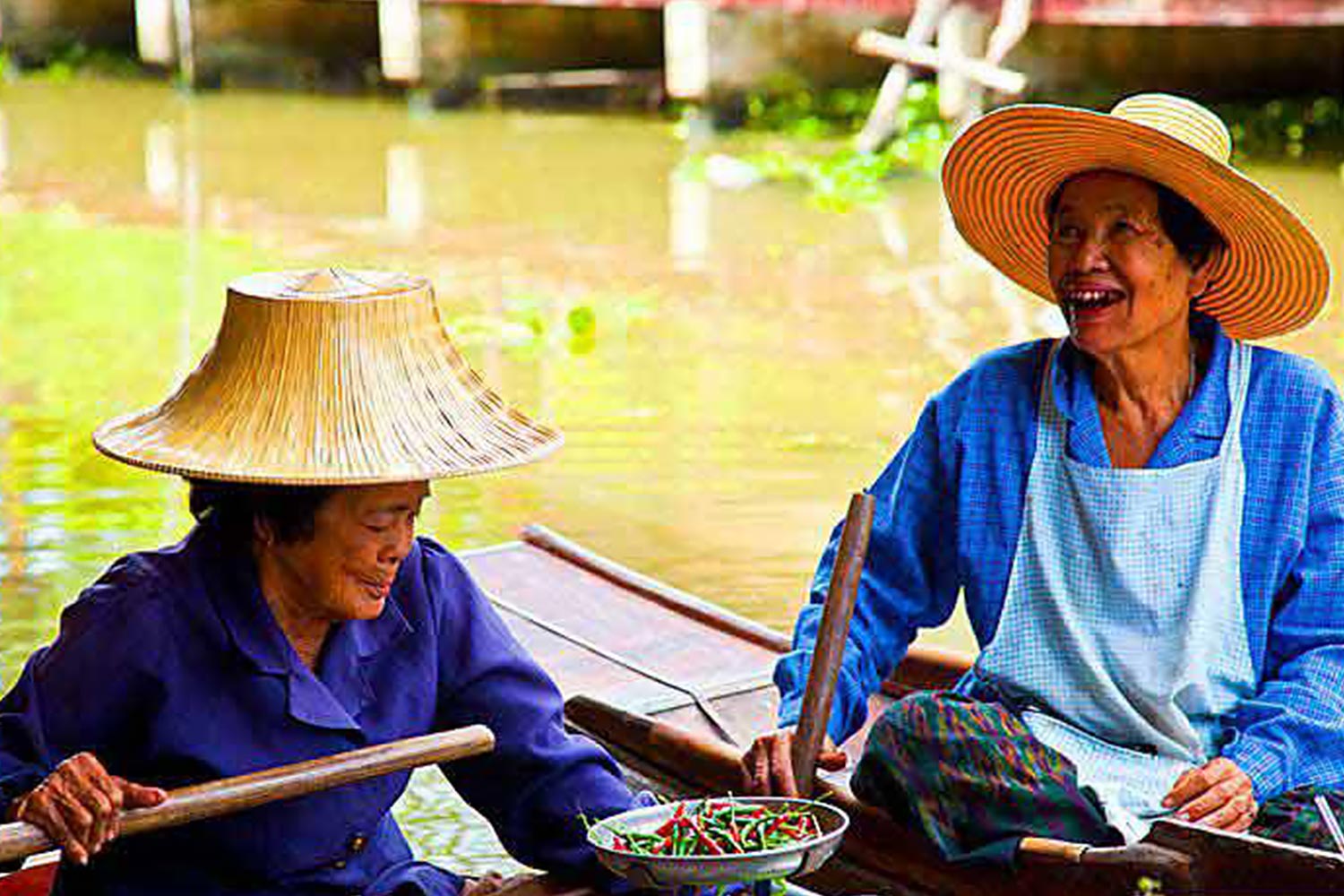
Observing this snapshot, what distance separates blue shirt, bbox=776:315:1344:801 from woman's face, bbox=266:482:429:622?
0.91m

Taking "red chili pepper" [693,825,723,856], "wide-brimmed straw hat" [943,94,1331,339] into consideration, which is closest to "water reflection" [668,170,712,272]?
"wide-brimmed straw hat" [943,94,1331,339]

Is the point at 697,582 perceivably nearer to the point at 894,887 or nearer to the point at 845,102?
the point at 894,887

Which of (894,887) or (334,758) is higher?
(334,758)

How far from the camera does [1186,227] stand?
336 centimetres

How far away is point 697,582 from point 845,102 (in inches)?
321

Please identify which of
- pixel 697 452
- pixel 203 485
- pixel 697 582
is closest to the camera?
pixel 203 485

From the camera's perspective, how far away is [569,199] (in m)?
10.9

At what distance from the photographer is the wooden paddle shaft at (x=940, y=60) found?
11.2m

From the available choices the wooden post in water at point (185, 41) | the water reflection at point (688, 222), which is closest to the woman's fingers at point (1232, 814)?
the water reflection at point (688, 222)

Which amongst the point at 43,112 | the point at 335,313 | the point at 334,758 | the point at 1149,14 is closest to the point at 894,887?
the point at 334,758

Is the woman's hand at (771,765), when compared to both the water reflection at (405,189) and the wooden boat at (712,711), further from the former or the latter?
the water reflection at (405,189)

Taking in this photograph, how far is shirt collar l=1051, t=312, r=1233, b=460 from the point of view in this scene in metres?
3.35

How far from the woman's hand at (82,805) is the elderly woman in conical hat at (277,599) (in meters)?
0.10

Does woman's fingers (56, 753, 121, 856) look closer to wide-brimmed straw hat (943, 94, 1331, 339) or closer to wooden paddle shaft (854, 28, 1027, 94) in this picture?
wide-brimmed straw hat (943, 94, 1331, 339)
